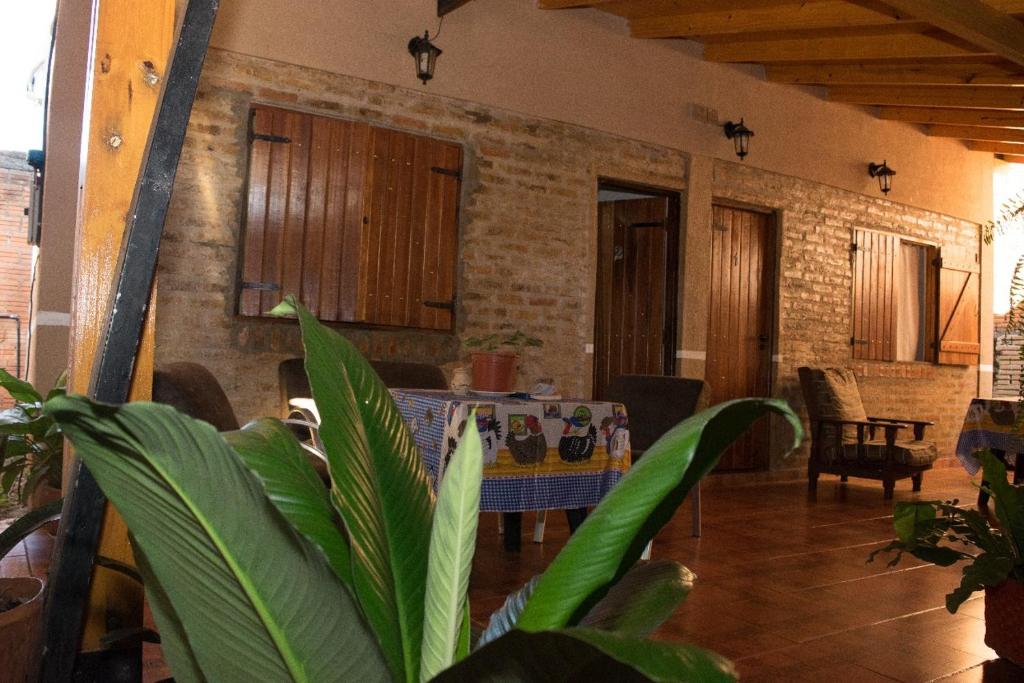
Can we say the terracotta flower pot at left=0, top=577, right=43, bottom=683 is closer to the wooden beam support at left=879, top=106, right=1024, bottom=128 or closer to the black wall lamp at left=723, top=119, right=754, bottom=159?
the black wall lamp at left=723, top=119, right=754, bottom=159

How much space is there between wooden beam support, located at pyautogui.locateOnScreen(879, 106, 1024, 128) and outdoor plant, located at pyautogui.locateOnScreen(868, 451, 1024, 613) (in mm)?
7063

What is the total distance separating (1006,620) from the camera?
2.76 metres

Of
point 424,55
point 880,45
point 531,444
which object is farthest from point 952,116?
point 531,444

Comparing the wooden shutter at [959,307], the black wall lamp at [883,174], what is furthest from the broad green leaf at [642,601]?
the wooden shutter at [959,307]

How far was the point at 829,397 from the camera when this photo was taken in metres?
7.41

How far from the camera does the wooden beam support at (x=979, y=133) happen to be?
913cm

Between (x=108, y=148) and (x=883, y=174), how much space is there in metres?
8.79

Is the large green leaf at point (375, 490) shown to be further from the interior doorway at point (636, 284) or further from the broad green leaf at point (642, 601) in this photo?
the interior doorway at point (636, 284)

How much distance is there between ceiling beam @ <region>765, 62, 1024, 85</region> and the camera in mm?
7090

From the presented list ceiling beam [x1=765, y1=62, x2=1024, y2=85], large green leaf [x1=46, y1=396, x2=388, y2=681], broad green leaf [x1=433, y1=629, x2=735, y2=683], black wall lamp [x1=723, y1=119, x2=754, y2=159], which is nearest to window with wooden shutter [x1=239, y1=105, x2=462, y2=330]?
black wall lamp [x1=723, y1=119, x2=754, y2=159]

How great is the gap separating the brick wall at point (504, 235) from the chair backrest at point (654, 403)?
1.15 meters

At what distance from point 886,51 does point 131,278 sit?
7.22 meters

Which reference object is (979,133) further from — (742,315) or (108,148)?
(108,148)

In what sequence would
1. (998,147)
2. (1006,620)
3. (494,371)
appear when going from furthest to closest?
(998,147) < (494,371) < (1006,620)
